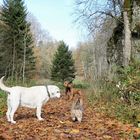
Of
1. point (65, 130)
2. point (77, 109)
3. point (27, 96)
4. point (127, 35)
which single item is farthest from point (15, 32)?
point (65, 130)

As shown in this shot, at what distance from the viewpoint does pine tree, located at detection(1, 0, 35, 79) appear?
47.5m

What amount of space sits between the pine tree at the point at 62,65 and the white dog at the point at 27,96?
150 ft

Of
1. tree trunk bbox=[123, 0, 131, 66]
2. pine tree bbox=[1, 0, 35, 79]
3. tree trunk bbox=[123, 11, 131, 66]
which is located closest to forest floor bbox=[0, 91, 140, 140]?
tree trunk bbox=[123, 11, 131, 66]

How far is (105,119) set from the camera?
1133 centimetres

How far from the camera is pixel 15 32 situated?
1880 inches

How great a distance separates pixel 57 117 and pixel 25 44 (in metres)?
35.1

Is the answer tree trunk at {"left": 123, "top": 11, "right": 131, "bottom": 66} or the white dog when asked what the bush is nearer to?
tree trunk at {"left": 123, "top": 11, "right": 131, "bottom": 66}

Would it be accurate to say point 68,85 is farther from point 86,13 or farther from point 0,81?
point 0,81

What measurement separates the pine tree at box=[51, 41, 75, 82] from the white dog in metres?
45.8

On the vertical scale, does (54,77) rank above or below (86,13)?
below

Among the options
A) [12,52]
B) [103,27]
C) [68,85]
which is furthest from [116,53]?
[12,52]

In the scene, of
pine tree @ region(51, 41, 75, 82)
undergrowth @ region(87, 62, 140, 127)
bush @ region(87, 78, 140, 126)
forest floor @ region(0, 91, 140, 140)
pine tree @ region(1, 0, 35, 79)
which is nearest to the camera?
forest floor @ region(0, 91, 140, 140)

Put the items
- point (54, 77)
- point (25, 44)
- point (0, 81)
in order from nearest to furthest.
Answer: point (0, 81)
point (25, 44)
point (54, 77)

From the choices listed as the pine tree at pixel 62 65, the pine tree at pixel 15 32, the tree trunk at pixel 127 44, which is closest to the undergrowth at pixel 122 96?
the tree trunk at pixel 127 44
